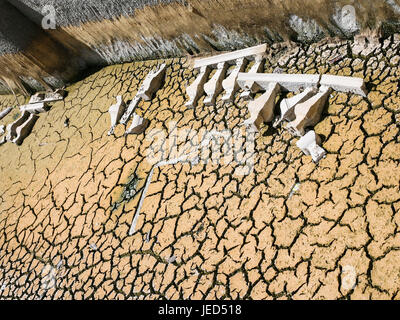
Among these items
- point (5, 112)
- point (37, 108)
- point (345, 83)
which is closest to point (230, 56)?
point (345, 83)

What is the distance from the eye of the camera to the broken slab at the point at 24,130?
4.64 metres

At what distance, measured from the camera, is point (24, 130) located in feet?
15.3

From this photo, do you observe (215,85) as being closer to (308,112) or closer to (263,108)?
(263,108)

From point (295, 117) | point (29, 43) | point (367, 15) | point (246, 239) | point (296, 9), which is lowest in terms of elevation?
point (246, 239)

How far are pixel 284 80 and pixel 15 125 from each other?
3489mm

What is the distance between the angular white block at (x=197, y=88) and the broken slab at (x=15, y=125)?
8.16 ft

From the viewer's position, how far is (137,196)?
3.22 m

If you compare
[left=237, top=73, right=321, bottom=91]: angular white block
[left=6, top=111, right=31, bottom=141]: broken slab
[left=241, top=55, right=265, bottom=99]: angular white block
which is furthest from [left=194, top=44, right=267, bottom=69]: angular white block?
[left=6, top=111, right=31, bottom=141]: broken slab

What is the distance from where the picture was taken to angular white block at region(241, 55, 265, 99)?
307cm

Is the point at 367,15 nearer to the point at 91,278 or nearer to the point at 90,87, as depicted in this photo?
the point at 91,278

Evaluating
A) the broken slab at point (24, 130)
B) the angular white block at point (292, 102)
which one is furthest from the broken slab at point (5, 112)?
the angular white block at point (292, 102)

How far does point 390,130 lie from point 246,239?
1.13m

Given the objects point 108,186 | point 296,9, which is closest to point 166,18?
point 296,9

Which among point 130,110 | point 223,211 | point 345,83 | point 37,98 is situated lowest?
point 223,211
